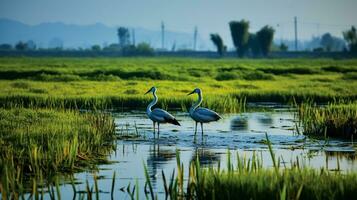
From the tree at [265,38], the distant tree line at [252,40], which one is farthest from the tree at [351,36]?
the tree at [265,38]

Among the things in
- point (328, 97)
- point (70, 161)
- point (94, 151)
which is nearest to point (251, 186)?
point (70, 161)

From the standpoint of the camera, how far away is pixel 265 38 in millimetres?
125750

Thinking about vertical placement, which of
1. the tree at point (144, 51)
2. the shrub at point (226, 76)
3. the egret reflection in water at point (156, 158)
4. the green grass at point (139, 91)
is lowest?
the egret reflection in water at point (156, 158)

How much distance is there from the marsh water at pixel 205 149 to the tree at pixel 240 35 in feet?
331

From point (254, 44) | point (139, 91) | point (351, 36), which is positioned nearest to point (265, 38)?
point (254, 44)

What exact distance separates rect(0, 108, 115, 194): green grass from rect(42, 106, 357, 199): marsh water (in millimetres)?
420

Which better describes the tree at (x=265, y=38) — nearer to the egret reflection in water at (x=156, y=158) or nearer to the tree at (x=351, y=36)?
the tree at (x=351, y=36)

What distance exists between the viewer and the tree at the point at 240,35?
12619 cm

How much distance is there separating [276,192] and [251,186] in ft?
1.27

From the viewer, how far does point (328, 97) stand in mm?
32375

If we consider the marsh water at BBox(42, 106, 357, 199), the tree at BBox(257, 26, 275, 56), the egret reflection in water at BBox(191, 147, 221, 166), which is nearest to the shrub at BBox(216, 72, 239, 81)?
the marsh water at BBox(42, 106, 357, 199)

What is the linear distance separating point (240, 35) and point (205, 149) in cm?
10881

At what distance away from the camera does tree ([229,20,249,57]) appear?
12619cm

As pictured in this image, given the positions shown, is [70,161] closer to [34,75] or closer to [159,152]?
[159,152]
